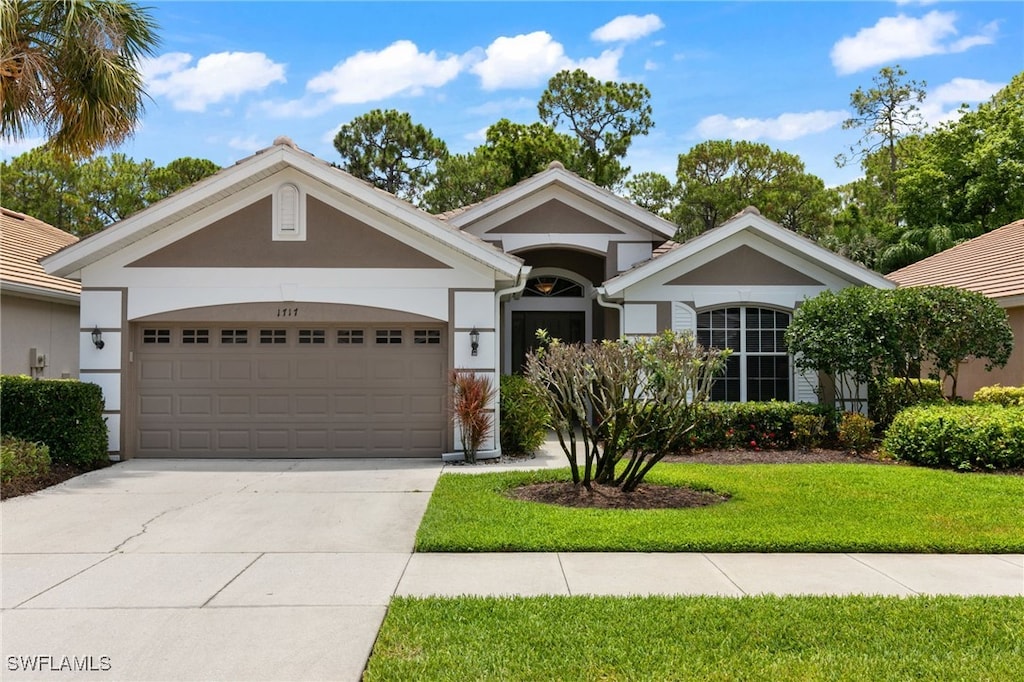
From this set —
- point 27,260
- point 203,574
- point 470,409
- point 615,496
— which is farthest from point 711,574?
point 27,260

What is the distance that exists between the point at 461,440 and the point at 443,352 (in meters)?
1.52

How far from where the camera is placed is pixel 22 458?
32.4 feet

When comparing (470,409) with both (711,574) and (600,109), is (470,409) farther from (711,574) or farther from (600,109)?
(600,109)

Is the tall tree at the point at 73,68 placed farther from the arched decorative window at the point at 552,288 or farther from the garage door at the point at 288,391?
the arched decorative window at the point at 552,288

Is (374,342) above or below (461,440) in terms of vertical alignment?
above

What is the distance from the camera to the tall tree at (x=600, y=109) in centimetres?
3494

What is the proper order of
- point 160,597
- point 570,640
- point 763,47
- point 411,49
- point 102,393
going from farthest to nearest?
1. point 411,49
2. point 763,47
3. point 102,393
4. point 160,597
5. point 570,640

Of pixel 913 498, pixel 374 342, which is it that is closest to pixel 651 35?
pixel 374 342

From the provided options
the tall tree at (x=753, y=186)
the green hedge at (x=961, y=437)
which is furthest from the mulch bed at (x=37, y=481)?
the tall tree at (x=753, y=186)

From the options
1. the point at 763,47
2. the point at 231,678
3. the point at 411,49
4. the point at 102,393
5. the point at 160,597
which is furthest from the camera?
the point at 411,49

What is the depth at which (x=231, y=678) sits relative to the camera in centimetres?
418

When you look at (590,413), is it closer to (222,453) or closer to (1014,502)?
(222,453)

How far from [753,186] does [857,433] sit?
29905mm

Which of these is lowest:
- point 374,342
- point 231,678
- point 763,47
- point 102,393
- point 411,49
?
point 231,678
